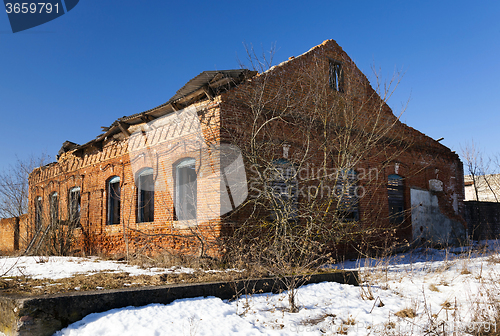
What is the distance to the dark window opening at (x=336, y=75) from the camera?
38.8 feet

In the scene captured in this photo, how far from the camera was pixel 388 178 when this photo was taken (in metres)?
12.7

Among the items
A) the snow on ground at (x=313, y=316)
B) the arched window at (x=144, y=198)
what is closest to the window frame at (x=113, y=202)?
the arched window at (x=144, y=198)

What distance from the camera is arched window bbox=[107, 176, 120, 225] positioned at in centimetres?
1315

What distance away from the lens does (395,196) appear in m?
12.9

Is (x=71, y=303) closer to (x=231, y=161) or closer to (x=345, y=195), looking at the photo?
(x=231, y=161)

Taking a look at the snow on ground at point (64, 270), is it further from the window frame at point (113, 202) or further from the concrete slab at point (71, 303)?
the window frame at point (113, 202)

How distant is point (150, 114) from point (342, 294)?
7.54 metres

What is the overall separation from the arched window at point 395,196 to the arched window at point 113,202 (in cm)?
948

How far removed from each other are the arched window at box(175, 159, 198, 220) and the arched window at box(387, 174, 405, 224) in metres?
6.72

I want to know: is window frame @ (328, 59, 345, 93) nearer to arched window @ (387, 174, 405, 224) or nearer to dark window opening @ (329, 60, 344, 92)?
dark window opening @ (329, 60, 344, 92)

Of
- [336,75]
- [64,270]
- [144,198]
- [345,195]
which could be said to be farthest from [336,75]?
[64,270]

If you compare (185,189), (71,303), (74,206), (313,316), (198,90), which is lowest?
(313,316)

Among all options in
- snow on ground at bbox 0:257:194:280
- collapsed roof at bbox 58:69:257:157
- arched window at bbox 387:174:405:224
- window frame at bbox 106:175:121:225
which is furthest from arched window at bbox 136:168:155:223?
arched window at bbox 387:174:405:224

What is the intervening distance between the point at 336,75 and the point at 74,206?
11.0 m
